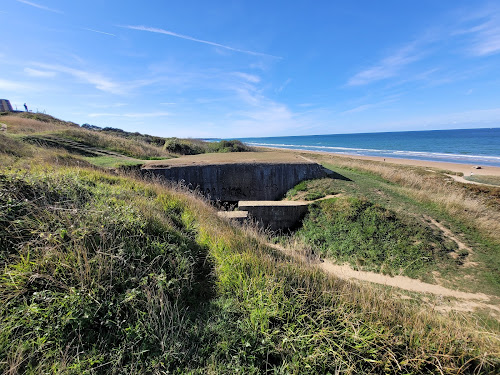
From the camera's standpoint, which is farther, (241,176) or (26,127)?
(26,127)

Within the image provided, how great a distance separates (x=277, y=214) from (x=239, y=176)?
2.99 meters

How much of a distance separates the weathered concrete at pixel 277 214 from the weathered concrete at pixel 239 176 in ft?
5.98

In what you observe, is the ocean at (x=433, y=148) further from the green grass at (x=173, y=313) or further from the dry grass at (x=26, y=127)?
the dry grass at (x=26, y=127)

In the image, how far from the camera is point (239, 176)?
11078 millimetres

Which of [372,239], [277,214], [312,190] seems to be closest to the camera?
[372,239]

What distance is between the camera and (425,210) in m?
9.12

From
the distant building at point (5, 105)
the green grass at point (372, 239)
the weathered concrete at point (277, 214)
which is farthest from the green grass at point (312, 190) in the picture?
the distant building at point (5, 105)

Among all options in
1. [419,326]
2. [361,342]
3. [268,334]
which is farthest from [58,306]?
[419,326]

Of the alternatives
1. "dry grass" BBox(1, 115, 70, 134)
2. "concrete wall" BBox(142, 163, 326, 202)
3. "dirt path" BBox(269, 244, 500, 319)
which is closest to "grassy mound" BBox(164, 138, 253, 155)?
"dry grass" BBox(1, 115, 70, 134)

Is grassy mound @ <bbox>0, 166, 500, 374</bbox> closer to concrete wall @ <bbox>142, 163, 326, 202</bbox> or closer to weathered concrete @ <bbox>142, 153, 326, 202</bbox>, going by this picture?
weathered concrete @ <bbox>142, 153, 326, 202</bbox>

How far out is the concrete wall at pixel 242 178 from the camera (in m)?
10.7

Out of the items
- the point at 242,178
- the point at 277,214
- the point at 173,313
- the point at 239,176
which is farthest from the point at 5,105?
the point at 173,313

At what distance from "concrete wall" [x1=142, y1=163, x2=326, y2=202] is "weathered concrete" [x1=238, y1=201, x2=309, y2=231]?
1.83 meters

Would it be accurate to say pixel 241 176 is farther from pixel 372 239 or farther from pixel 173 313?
pixel 173 313
